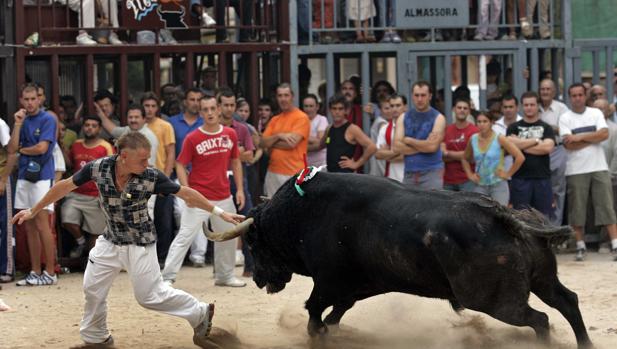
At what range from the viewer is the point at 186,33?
1366cm

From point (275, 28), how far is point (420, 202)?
6706 mm

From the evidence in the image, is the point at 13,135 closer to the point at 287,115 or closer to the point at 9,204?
the point at 9,204

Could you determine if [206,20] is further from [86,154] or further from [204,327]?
[204,327]

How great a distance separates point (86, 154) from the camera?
12.0m

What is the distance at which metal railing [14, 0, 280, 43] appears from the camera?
→ 41.5 ft

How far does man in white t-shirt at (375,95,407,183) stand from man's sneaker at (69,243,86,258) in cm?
326

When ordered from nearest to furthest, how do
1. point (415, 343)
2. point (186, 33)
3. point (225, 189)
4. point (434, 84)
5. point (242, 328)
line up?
1. point (415, 343)
2. point (242, 328)
3. point (225, 189)
4. point (186, 33)
5. point (434, 84)

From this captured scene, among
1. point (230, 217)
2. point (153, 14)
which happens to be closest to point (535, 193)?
point (153, 14)

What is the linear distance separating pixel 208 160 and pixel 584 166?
4300mm

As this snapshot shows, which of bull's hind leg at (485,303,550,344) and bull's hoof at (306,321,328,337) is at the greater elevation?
bull's hind leg at (485,303,550,344)

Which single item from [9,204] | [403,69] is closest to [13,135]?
[9,204]

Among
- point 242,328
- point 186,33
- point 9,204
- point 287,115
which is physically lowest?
point 242,328

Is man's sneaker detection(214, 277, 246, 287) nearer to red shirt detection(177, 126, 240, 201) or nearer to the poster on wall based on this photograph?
red shirt detection(177, 126, 240, 201)

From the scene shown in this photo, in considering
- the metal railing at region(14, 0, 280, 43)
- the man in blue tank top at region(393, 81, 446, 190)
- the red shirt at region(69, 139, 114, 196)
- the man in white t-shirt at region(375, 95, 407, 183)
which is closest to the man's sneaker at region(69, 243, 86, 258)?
the red shirt at region(69, 139, 114, 196)
